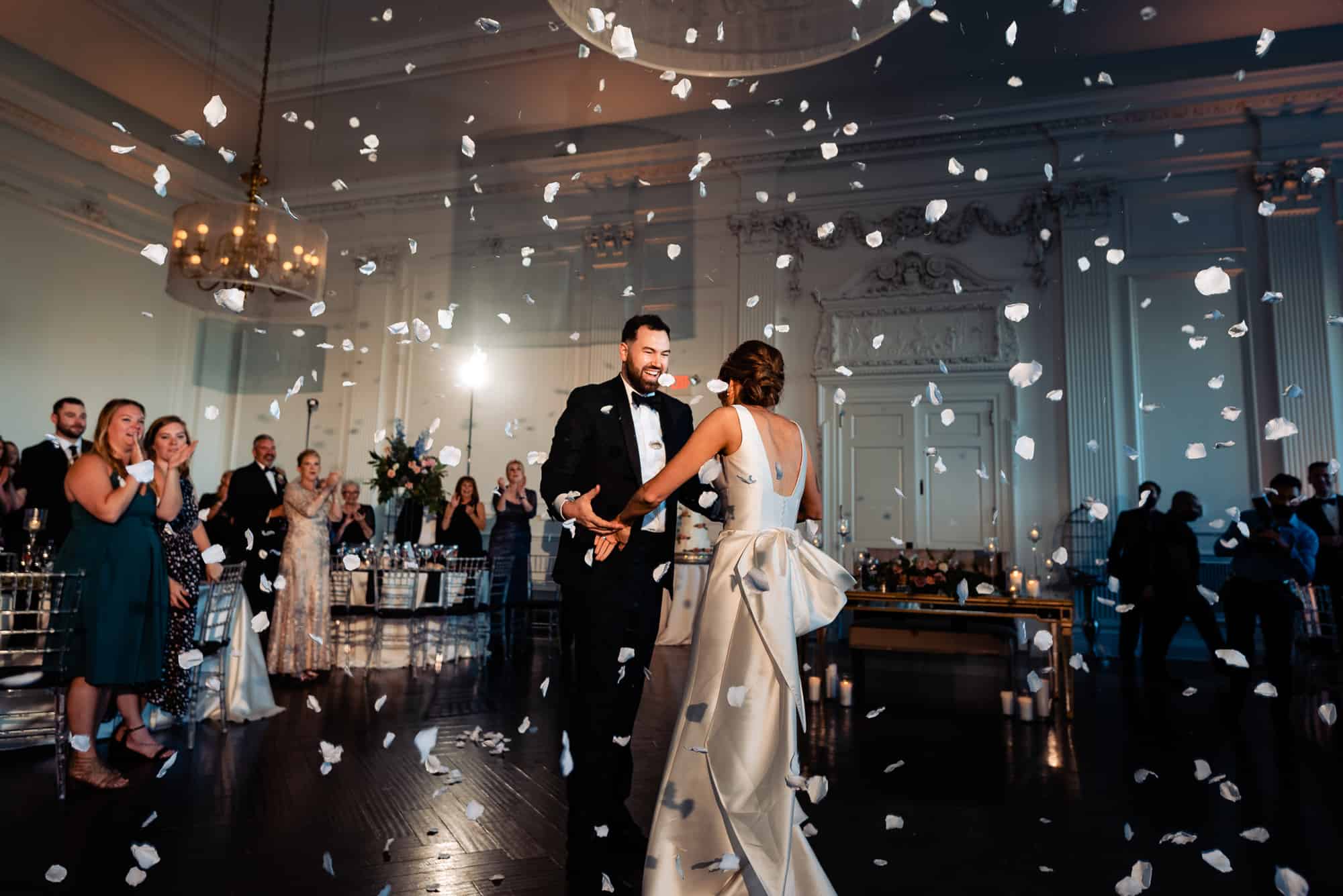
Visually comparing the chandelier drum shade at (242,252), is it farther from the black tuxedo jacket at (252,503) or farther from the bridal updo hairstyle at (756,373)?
the bridal updo hairstyle at (756,373)

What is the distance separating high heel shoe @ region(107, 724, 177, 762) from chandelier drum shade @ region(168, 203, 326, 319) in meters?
3.90

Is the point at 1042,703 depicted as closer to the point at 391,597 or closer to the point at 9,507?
the point at 391,597

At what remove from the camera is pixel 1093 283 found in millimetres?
8109

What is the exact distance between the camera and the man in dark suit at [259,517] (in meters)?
6.07

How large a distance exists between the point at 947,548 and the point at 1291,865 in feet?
19.3

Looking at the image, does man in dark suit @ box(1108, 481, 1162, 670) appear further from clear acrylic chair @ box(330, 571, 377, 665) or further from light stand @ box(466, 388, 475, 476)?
light stand @ box(466, 388, 475, 476)

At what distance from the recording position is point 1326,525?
604 cm

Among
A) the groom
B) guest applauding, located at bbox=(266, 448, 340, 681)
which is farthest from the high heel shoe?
the groom

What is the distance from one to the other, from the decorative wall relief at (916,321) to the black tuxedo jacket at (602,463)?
641cm

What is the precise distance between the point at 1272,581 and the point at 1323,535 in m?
1.83

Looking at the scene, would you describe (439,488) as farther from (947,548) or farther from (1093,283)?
(1093,283)

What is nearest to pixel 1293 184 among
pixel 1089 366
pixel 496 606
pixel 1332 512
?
pixel 1089 366

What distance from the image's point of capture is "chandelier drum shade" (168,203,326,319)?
266 inches

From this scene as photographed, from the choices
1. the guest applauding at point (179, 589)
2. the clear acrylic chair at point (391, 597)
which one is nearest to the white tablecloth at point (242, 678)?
the guest applauding at point (179, 589)
